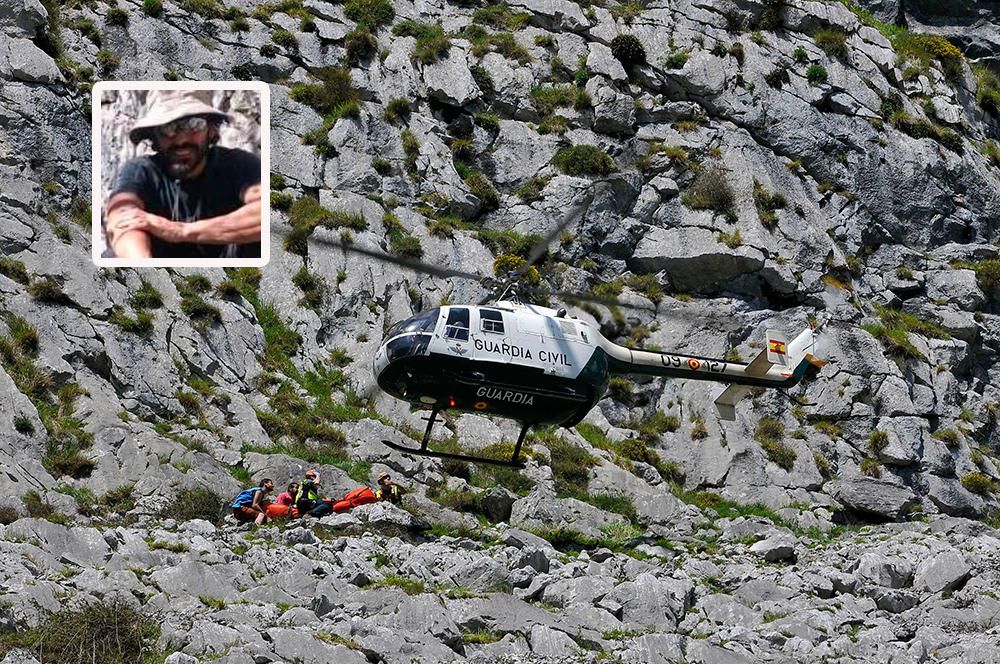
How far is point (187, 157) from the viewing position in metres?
31.2

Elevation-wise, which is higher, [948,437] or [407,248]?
[407,248]

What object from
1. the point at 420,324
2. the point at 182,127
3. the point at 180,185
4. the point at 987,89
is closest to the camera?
the point at 420,324

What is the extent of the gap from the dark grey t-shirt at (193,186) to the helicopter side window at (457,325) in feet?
25.0

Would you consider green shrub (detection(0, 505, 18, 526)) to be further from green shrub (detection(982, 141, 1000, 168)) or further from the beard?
green shrub (detection(982, 141, 1000, 168))

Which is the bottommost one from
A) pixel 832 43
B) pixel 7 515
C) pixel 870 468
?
pixel 870 468

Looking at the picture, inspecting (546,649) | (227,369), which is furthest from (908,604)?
(227,369)

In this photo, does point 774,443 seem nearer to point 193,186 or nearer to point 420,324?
point 420,324

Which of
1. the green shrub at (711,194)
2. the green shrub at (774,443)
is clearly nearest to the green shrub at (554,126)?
the green shrub at (711,194)

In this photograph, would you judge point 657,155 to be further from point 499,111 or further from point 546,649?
point 546,649

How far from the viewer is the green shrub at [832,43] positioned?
54.1m

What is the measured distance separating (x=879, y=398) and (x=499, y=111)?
1835 cm

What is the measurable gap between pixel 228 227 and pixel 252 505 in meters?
9.72

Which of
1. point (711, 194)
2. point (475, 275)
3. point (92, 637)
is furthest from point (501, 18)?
point (92, 637)

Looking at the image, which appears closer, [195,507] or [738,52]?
[195,507]
